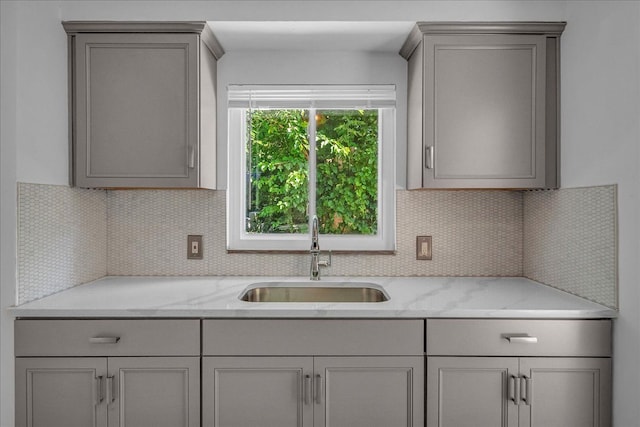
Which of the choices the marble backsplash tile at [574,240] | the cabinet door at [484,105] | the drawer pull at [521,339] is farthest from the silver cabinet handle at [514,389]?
the cabinet door at [484,105]

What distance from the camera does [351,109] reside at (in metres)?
2.35

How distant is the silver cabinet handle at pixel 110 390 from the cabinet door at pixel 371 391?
2.42 feet

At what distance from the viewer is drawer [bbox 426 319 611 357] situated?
1.66m

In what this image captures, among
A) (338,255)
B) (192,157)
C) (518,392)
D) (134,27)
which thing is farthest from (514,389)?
(134,27)

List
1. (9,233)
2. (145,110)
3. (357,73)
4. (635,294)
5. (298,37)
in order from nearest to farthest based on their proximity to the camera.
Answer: (635,294)
(9,233)
(145,110)
(298,37)
(357,73)

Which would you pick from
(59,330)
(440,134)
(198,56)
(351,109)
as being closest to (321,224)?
(351,109)

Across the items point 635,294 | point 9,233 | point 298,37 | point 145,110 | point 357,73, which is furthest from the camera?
point 357,73

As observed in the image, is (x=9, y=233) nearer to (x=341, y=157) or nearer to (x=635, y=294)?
(x=341, y=157)

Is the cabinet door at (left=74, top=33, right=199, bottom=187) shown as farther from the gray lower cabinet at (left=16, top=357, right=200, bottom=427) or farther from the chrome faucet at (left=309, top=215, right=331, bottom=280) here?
the gray lower cabinet at (left=16, top=357, right=200, bottom=427)

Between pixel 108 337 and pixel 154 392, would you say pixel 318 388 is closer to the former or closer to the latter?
pixel 154 392

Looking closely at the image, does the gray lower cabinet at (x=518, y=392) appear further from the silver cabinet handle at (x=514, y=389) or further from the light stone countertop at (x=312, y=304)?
the light stone countertop at (x=312, y=304)

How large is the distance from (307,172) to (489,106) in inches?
37.6

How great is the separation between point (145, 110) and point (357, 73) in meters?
1.04

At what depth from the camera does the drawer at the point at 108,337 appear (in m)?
1.65
